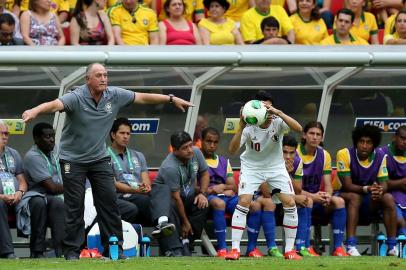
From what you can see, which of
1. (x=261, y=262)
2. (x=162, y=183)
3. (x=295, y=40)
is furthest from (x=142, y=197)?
(x=295, y=40)

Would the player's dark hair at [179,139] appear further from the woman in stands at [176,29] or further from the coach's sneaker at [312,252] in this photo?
the woman in stands at [176,29]

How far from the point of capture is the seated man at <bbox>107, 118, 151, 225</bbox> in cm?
1399

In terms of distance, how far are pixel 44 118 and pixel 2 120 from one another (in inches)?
26.6

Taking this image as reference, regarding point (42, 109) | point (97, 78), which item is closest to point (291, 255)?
point (97, 78)

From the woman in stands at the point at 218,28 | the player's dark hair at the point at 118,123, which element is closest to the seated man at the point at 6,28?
the player's dark hair at the point at 118,123

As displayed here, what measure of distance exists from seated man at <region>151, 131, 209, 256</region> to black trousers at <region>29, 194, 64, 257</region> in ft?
3.59

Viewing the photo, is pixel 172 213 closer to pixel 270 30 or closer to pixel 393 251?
pixel 393 251

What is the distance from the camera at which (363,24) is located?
17531mm

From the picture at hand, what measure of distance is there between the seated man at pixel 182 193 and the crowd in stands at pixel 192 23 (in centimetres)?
230

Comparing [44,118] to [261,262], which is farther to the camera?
[44,118]

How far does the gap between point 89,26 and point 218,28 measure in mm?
1775

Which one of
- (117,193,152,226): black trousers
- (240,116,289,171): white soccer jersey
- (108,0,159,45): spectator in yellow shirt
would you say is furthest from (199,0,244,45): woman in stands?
(240,116,289,171): white soccer jersey

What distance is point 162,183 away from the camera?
1406cm

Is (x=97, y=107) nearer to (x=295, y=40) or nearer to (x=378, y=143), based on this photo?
(x=378, y=143)
